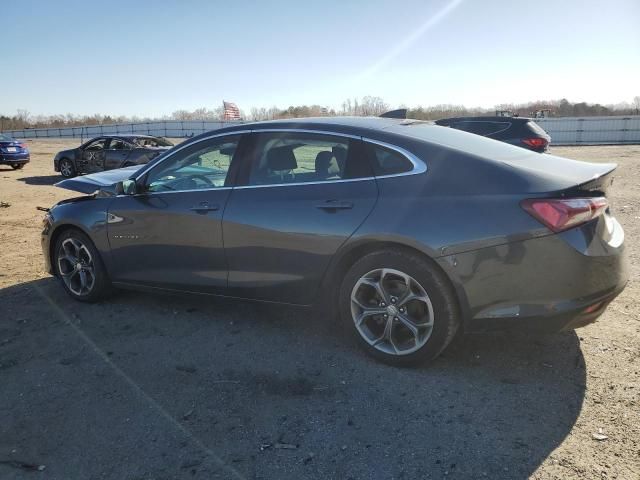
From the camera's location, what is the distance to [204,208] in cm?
412

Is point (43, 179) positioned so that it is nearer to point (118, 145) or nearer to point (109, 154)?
point (109, 154)

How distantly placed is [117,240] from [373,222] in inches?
100.0

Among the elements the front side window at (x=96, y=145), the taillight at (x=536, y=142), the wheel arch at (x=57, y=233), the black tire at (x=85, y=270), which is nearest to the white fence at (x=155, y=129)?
the front side window at (x=96, y=145)

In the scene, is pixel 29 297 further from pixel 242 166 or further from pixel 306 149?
pixel 306 149

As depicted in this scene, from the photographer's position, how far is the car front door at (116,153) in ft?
49.6

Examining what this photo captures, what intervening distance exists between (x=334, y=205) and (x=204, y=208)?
117 cm

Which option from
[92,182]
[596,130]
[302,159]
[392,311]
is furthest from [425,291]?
[596,130]

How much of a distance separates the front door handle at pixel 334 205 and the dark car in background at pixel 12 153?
754 inches

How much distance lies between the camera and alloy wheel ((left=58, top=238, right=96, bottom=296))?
16.2ft

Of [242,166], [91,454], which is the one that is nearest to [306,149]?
[242,166]

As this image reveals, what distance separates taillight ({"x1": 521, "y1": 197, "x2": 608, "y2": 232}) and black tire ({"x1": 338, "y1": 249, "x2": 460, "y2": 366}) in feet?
2.21

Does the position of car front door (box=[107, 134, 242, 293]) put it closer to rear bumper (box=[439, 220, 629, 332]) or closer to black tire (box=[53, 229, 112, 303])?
black tire (box=[53, 229, 112, 303])

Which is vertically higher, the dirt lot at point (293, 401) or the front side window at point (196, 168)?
the front side window at point (196, 168)

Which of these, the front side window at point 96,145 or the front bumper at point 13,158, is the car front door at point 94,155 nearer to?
the front side window at point 96,145
